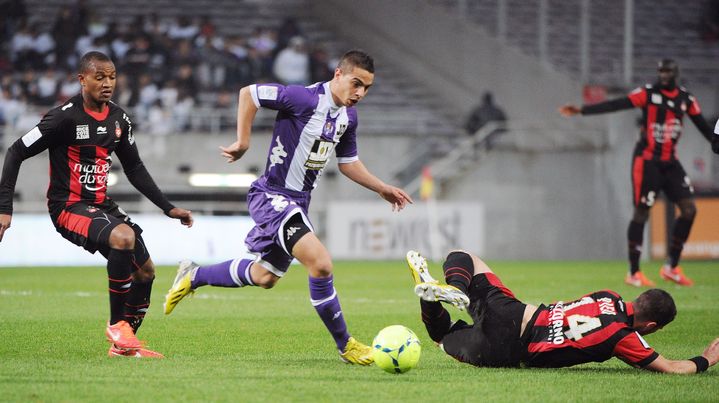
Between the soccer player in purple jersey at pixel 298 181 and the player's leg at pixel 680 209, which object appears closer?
the soccer player in purple jersey at pixel 298 181

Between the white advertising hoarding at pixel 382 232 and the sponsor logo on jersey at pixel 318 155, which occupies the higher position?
the sponsor logo on jersey at pixel 318 155

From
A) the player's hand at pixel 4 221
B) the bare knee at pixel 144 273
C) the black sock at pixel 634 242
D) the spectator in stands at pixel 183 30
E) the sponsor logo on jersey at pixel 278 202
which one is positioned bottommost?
the black sock at pixel 634 242

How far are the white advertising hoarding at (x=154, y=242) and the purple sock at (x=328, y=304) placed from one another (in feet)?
41.8

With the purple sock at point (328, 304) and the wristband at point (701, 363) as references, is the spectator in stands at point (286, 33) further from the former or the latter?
the wristband at point (701, 363)

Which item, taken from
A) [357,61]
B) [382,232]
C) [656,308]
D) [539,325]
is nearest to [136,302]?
[357,61]

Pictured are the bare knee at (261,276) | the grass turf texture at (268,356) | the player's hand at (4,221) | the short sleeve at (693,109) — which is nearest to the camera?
the grass turf texture at (268,356)

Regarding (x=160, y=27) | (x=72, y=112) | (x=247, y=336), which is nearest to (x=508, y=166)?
(x=160, y=27)

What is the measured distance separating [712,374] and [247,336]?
3.80 m

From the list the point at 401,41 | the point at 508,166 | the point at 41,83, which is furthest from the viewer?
the point at 401,41

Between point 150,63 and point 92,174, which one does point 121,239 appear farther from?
point 150,63

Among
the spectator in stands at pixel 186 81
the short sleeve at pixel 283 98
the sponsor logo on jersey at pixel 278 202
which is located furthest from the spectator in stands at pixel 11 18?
the sponsor logo on jersey at pixel 278 202

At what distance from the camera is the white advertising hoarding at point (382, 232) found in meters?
22.8

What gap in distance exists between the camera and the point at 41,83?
2403 cm

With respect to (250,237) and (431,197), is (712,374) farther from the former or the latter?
(431,197)
